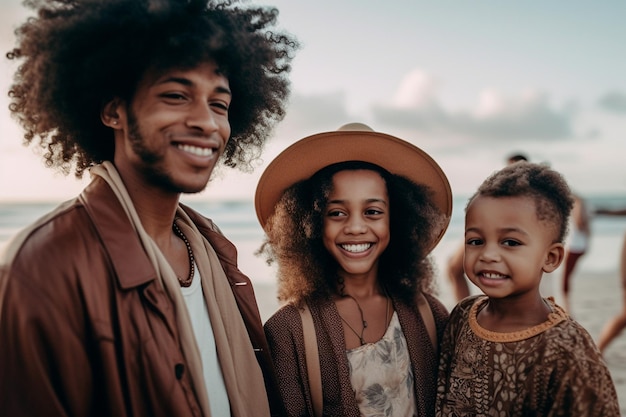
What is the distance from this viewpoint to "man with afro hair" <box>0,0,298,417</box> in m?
1.80

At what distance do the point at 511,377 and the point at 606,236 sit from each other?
2062 centimetres

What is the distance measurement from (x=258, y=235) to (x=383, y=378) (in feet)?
57.5

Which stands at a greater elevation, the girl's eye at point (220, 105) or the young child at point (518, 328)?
the girl's eye at point (220, 105)

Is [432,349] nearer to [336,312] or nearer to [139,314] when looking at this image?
[336,312]

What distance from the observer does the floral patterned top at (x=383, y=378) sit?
2.72m

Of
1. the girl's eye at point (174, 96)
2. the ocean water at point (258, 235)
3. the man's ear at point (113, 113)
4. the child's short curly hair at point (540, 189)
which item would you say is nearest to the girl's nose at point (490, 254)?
the child's short curly hair at point (540, 189)

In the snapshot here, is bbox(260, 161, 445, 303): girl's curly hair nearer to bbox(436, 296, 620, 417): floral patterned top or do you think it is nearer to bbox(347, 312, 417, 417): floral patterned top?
bbox(347, 312, 417, 417): floral patterned top

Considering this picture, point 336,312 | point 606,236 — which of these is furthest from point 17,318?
point 606,236

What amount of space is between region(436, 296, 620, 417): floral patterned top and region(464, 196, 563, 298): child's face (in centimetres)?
20

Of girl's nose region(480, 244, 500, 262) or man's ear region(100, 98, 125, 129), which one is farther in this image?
girl's nose region(480, 244, 500, 262)

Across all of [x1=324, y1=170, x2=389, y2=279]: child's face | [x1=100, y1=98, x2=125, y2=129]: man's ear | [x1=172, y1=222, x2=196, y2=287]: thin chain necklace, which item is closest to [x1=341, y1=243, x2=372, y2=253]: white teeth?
[x1=324, y1=170, x2=389, y2=279]: child's face

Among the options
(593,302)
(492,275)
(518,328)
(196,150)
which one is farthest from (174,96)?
(593,302)

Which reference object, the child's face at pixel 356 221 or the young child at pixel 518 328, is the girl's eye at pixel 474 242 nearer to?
the young child at pixel 518 328

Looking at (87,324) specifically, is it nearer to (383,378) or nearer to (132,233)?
(132,233)
